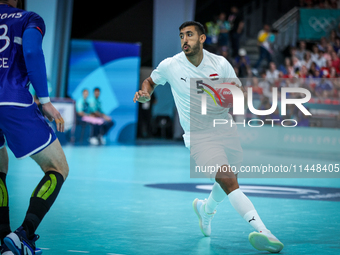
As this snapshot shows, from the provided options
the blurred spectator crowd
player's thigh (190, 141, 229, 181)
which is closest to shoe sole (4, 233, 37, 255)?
player's thigh (190, 141, 229, 181)

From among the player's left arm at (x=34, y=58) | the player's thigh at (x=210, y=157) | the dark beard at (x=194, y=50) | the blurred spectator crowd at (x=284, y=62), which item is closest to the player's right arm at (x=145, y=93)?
the dark beard at (x=194, y=50)

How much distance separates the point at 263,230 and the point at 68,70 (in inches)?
589

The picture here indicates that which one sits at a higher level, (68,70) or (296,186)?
(68,70)

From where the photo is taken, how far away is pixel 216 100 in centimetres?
455

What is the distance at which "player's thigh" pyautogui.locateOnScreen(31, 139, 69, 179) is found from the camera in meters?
3.62

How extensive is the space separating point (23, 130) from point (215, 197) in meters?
1.96

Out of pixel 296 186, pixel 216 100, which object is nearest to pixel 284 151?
pixel 296 186

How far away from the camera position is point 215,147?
4.36m

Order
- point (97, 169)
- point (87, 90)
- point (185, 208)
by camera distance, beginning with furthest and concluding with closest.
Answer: point (87, 90), point (97, 169), point (185, 208)

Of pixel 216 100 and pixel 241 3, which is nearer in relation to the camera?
pixel 216 100

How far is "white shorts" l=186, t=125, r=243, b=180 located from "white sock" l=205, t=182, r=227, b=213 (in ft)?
0.77

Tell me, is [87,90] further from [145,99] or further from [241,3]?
[145,99]

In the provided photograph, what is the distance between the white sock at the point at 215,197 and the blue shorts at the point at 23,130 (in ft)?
5.73

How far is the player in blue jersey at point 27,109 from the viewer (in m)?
3.50
